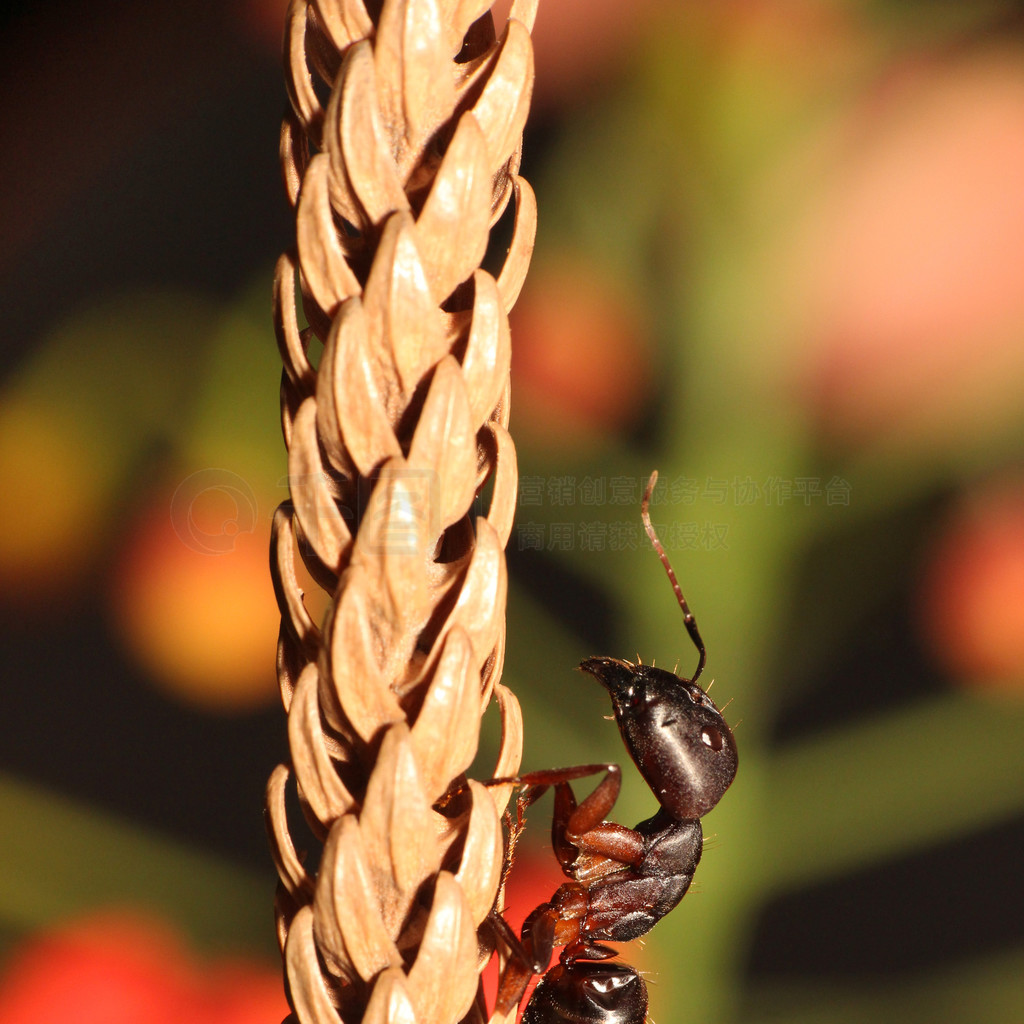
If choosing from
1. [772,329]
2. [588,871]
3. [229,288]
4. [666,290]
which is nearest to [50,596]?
[229,288]

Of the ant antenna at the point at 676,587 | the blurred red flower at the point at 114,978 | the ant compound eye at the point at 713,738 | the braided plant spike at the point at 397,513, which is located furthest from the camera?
the blurred red flower at the point at 114,978

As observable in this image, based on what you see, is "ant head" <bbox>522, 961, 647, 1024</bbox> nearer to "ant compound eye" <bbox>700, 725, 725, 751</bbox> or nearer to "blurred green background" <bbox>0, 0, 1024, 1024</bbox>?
"ant compound eye" <bbox>700, 725, 725, 751</bbox>

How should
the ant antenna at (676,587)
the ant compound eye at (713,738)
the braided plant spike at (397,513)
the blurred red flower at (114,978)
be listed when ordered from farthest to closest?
the blurred red flower at (114,978) → the ant compound eye at (713,738) → the ant antenna at (676,587) → the braided plant spike at (397,513)

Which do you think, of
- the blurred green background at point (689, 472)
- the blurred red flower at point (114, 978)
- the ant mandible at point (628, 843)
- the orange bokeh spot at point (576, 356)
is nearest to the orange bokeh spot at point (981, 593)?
the blurred green background at point (689, 472)

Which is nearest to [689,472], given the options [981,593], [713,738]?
A: [981,593]

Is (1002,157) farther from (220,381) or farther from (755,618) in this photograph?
(220,381)

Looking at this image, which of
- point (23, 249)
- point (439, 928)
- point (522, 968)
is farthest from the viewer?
point (23, 249)

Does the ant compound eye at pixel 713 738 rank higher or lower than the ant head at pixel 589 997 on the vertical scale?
higher

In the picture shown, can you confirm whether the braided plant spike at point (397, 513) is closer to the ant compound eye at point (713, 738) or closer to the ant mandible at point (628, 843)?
the ant mandible at point (628, 843)
